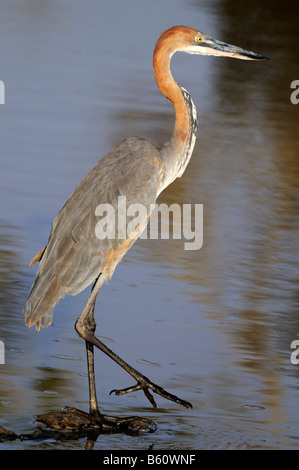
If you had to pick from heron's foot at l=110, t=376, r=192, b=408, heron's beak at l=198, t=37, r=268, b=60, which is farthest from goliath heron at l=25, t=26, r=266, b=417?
heron's beak at l=198, t=37, r=268, b=60

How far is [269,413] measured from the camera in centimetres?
657

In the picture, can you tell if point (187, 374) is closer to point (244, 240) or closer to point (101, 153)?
point (244, 240)

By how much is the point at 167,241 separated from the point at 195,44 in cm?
228

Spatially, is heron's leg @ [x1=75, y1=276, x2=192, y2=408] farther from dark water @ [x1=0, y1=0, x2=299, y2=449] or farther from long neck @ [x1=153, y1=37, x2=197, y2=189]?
Result: long neck @ [x1=153, y1=37, x2=197, y2=189]

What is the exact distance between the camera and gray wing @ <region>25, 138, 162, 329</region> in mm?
6621

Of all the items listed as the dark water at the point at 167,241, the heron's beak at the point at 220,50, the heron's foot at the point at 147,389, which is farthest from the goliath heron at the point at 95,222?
the dark water at the point at 167,241

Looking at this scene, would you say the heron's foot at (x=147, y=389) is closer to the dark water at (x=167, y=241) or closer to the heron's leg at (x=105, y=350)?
the heron's leg at (x=105, y=350)

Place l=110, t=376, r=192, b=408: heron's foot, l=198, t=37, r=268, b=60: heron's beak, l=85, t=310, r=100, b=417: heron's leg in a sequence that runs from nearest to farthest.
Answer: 1. l=85, t=310, r=100, b=417: heron's leg
2. l=110, t=376, r=192, b=408: heron's foot
3. l=198, t=37, r=268, b=60: heron's beak

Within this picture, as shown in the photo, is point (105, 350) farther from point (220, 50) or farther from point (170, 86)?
point (220, 50)

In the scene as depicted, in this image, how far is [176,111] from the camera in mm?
7508

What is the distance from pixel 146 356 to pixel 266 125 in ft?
22.9

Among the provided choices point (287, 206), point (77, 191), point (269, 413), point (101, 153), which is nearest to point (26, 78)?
point (101, 153)

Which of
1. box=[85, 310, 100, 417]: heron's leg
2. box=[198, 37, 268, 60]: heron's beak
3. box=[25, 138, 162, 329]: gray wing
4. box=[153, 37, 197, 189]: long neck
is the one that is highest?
box=[198, 37, 268, 60]: heron's beak
